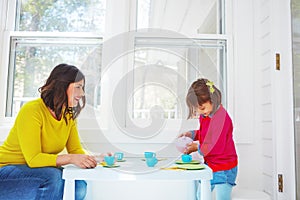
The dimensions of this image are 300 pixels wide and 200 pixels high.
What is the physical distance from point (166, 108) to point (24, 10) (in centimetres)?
120

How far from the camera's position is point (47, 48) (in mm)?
2084

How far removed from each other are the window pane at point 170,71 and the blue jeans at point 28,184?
2.40ft

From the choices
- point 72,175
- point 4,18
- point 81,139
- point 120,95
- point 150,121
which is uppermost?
point 4,18

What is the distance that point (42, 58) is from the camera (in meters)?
2.08

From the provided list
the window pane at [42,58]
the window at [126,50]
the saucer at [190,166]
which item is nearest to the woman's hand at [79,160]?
the saucer at [190,166]

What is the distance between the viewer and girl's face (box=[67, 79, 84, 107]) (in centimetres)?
163

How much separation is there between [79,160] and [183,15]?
1.25 m

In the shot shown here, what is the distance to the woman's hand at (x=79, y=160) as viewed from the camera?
1.36 metres

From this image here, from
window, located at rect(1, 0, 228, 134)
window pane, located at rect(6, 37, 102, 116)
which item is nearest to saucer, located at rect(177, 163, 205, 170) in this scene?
window, located at rect(1, 0, 228, 134)

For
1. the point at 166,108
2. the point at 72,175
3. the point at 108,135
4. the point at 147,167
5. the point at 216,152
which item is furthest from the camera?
the point at 166,108

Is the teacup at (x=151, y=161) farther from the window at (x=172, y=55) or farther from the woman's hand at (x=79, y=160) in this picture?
the window at (x=172, y=55)

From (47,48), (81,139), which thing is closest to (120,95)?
(81,139)

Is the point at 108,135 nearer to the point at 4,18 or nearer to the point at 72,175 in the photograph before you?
the point at 72,175

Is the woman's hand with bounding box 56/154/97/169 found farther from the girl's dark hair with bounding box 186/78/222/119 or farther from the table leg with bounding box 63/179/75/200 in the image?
the girl's dark hair with bounding box 186/78/222/119
